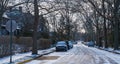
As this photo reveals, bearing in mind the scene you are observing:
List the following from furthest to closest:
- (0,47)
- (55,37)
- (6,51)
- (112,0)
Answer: (55,37) < (112,0) < (6,51) < (0,47)

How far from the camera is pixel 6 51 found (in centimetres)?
2830

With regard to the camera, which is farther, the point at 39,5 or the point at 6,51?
the point at 39,5

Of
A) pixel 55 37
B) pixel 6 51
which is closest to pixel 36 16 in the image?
pixel 6 51

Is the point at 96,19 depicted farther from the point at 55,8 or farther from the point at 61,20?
the point at 55,8

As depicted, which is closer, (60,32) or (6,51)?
(6,51)

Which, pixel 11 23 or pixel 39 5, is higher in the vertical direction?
pixel 39 5

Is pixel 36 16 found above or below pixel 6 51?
above

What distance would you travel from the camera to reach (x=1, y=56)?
26.7 metres

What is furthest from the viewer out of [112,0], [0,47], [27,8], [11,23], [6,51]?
[112,0]

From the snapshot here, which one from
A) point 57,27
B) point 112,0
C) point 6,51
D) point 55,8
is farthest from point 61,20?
point 6,51

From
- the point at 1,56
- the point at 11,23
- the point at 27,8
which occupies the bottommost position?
the point at 1,56

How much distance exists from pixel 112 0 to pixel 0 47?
31.4 m

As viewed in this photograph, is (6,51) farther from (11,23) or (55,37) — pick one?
(55,37)

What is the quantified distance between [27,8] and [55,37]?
50.9 metres
